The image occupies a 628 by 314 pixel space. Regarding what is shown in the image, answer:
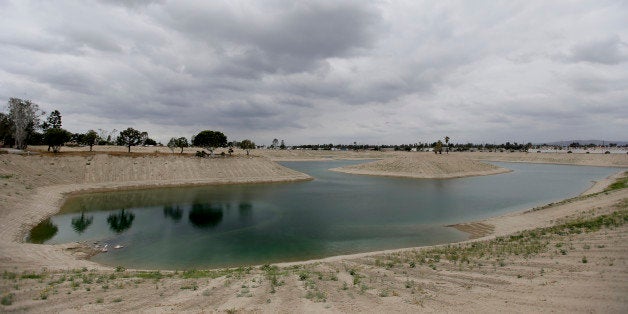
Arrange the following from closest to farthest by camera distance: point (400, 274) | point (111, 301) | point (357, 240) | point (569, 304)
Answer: point (569, 304) → point (111, 301) → point (400, 274) → point (357, 240)

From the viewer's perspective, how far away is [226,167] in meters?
75.1

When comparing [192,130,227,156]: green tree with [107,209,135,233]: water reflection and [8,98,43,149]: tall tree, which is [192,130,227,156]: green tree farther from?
[107,209,135,233]: water reflection

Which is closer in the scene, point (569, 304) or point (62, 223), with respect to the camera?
point (569, 304)

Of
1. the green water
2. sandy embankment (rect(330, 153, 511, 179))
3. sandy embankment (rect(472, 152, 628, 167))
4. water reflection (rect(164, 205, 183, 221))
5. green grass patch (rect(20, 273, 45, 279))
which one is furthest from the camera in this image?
sandy embankment (rect(472, 152, 628, 167))

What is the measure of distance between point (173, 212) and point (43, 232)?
494 inches

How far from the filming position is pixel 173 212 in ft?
129

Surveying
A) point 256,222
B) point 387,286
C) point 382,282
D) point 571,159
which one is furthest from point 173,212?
point 571,159

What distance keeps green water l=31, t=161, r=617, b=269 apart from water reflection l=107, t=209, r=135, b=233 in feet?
0.30

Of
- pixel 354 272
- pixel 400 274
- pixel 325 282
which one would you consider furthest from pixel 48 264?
pixel 400 274

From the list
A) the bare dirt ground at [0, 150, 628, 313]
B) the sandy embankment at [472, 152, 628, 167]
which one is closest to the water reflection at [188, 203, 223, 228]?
the bare dirt ground at [0, 150, 628, 313]

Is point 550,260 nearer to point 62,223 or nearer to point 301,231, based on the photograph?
point 301,231

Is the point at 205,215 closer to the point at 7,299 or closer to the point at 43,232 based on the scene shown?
the point at 43,232

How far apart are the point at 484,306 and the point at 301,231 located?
20618 mm

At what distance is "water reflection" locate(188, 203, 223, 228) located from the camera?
3381 centimetres
